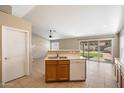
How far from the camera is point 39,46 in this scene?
12.3m

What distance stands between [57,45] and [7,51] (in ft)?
30.4

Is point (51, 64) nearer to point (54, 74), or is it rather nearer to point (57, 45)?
point (54, 74)

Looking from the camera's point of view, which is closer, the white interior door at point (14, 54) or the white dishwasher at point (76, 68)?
the white interior door at point (14, 54)

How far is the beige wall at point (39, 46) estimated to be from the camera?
11656 millimetres

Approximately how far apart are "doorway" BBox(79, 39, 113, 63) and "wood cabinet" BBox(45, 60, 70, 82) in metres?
5.80

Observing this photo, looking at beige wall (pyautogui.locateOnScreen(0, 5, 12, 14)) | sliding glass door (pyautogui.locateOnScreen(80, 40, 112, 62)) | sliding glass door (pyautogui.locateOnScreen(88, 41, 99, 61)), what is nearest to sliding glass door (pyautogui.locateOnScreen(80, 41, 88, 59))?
sliding glass door (pyautogui.locateOnScreen(80, 40, 112, 62))

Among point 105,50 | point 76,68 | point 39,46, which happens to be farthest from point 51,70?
point 39,46

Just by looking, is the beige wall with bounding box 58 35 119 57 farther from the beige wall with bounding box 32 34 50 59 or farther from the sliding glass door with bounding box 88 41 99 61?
the beige wall with bounding box 32 34 50 59

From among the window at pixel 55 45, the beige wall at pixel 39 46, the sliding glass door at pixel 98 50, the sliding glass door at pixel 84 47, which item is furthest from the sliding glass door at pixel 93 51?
the beige wall at pixel 39 46

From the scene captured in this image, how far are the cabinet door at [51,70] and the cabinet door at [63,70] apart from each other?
0.46 feet

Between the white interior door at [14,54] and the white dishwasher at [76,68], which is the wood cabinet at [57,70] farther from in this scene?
the white interior door at [14,54]

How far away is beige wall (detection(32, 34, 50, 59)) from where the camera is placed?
11.7 metres

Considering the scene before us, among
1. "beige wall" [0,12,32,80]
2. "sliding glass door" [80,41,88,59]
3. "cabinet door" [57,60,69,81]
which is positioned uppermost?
"beige wall" [0,12,32,80]
